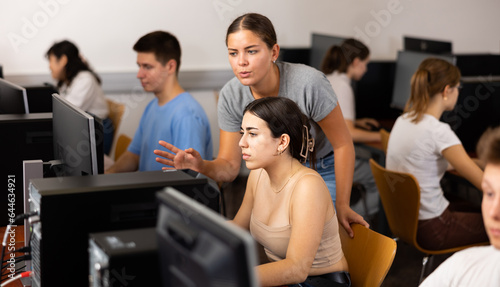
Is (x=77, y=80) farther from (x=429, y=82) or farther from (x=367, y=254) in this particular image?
(x=367, y=254)

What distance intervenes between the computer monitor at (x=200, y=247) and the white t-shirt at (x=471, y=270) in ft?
2.00

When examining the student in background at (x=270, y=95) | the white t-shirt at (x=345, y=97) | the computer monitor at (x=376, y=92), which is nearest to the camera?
the student in background at (x=270, y=95)

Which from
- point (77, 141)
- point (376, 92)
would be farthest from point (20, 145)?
point (376, 92)

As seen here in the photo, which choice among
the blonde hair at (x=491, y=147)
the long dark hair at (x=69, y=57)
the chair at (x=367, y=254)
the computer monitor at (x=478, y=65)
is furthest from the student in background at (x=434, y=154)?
the long dark hair at (x=69, y=57)

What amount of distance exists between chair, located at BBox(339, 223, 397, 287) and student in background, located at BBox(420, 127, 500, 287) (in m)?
0.35

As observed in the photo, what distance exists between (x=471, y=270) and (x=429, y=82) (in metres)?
1.67

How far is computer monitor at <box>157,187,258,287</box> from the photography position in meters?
0.79

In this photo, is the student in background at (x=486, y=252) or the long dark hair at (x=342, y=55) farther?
the long dark hair at (x=342, y=55)

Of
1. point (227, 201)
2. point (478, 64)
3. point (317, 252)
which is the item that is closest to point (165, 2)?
point (227, 201)

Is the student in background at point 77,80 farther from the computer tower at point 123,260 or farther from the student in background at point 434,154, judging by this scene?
the computer tower at point 123,260

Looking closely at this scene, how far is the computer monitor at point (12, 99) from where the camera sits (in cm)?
221

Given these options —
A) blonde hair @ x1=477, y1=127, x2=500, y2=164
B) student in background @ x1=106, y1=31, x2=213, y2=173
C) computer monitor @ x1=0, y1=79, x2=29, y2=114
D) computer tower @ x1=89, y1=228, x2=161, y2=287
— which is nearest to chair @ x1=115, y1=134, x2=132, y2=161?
student in background @ x1=106, y1=31, x2=213, y2=173

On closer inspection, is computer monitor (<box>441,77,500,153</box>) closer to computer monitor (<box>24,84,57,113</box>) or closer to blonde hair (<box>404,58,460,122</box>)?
blonde hair (<box>404,58,460,122</box>)

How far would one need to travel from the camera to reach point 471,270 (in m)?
1.26
